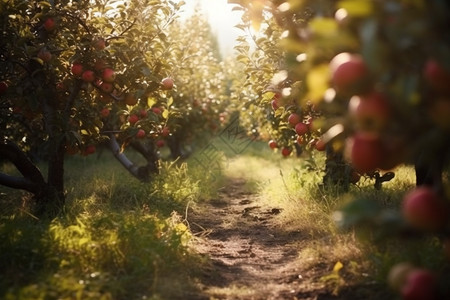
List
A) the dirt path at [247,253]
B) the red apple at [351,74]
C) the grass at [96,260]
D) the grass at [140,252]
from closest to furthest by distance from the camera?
the red apple at [351,74], the grass at [140,252], the grass at [96,260], the dirt path at [247,253]

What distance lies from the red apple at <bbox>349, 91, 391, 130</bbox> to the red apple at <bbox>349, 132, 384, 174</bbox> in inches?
2.6

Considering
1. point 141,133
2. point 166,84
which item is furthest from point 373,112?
point 141,133

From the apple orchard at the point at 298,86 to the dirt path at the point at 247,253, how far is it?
96 centimetres

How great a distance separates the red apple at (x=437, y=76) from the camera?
2152 mm

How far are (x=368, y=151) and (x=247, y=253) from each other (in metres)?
3.06

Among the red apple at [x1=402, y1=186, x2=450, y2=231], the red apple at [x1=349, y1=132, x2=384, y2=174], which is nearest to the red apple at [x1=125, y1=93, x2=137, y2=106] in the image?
the red apple at [x1=349, y1=132, x2=384, y2=174]

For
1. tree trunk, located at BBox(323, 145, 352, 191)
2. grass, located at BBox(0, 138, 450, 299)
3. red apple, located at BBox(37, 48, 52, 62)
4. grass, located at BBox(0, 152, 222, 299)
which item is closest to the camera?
grass, located at BBox(0, 138, 450, 299)

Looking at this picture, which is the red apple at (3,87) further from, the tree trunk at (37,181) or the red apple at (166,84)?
the red apple at (166,84)

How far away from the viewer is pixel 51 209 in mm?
5688

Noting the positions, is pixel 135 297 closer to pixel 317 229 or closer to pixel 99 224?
pixel 99 224

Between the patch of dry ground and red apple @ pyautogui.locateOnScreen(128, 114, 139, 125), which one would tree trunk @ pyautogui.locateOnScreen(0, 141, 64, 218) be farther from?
the patch of dry ground

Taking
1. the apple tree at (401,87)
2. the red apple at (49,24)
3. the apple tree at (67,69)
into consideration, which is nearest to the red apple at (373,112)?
the apple tree at (401,87)

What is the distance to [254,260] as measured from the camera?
4.84m

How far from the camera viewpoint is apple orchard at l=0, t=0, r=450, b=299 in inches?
87.7
